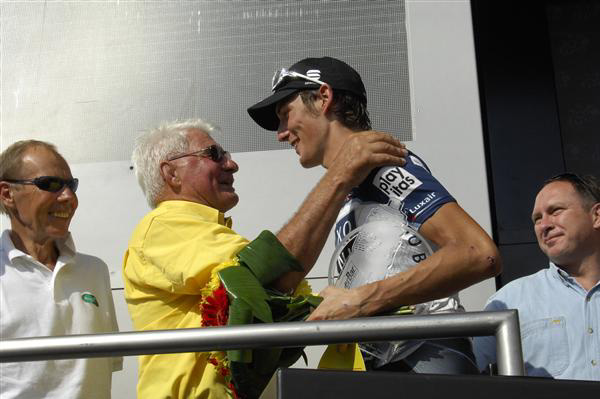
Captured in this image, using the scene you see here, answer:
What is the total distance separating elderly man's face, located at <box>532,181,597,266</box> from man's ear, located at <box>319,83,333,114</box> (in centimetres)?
98

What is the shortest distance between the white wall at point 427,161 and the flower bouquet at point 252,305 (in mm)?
1549

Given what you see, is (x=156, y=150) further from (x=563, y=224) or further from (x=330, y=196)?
(x=563, y=224)

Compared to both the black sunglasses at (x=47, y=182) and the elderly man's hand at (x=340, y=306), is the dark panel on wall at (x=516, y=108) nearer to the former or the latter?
the black sunglasses at (x=47, y=182)

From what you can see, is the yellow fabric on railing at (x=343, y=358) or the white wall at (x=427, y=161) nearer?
the yellow fabric on railing at (x=343, y=358)

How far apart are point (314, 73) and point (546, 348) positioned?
3.35ft

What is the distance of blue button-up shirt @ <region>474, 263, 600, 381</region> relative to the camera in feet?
8.99

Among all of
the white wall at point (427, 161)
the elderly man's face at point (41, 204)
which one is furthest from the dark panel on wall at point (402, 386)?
the white wall at point (427, 161)

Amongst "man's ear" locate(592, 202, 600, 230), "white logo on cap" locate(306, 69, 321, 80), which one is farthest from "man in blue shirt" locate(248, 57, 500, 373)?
"man's ear" locate(592, 202, 600, 230)

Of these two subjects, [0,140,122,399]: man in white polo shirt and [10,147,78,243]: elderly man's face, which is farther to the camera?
[10,147,78,243]: elderly man's face

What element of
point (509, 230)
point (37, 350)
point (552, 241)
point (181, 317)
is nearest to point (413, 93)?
point (552, 241)

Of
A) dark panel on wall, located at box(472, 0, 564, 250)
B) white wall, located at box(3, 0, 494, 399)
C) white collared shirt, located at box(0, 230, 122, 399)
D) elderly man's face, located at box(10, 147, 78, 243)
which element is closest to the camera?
white collared shirt, located at box(0, 230, 122, 399)

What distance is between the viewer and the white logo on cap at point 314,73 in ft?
8.15

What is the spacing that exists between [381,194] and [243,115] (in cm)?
189

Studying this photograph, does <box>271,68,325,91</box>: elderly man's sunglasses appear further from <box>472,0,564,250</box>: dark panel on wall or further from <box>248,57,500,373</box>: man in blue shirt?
<box>472,0,564,250</box>: dark panel on wall
